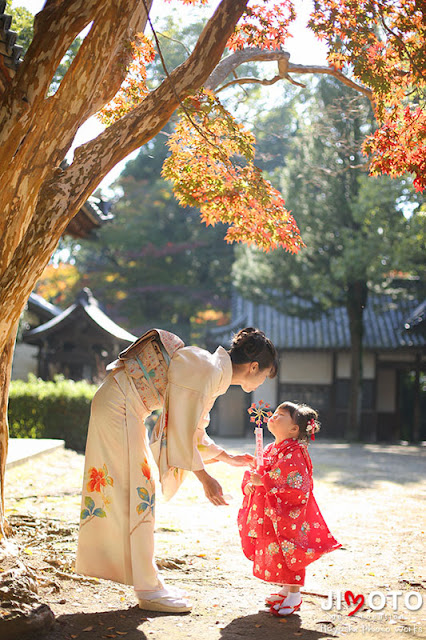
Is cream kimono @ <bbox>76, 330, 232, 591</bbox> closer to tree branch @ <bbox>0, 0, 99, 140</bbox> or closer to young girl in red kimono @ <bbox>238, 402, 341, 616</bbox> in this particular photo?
young girl in red kimono @ <bbox>238, 402, 341, 616</bbox>

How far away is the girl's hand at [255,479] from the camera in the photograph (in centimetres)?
373

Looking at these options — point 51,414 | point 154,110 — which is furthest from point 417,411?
point 154,110

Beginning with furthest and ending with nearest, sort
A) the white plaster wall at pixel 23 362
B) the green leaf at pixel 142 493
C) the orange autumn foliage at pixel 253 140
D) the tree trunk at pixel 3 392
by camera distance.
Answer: the white plaster wall at pixel 23 362
the orange autumn foliage at pixel 253 140
the tree trunk at pixel 3 392
the green leaf at pixel 142 493

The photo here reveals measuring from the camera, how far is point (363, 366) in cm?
2053

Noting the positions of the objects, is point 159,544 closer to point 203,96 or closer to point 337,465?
point 203,96

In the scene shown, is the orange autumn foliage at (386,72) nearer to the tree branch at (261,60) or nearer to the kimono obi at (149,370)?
the tree branch at (261,60)

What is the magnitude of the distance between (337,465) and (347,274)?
7526 mm

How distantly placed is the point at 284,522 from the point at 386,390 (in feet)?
58.5

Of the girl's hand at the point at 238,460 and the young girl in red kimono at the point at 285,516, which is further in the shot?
the girl's hand at the point at 238,460

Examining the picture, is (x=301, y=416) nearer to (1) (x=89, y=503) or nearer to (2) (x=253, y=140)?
(1) (x=89, y=503)

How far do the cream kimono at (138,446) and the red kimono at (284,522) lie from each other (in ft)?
1.81

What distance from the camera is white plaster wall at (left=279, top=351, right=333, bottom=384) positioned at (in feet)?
67.7

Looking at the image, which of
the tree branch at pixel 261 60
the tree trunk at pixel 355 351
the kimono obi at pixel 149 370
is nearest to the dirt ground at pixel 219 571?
the kimono obi at pixel 149 370

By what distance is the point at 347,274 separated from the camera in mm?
18328
